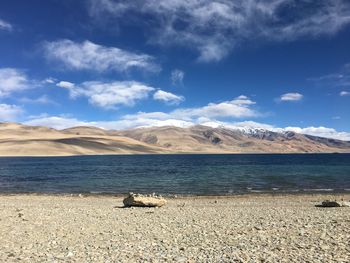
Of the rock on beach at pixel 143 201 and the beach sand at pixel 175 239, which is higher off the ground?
the rock on beach at pixel 143 201

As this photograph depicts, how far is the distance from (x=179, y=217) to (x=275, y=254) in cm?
998

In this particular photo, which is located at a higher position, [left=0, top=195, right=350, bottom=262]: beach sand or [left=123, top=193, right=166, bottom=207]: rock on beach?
[left=123, top=193, right=166, bottom=207]: rock on beach

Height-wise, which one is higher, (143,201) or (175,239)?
(143,201)

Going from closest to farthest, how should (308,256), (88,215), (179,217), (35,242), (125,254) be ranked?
1. (308,256)
2. (125,254)
3. (35,242)
4. (179,217)
5. (88,215)

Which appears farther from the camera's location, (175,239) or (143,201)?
(143,201)

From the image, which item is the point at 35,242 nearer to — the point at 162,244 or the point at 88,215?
the point at 162,244

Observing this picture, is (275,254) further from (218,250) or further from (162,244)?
(162,244)

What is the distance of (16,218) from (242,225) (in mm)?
12652

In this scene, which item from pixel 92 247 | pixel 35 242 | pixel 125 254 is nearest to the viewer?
pixel 125 254

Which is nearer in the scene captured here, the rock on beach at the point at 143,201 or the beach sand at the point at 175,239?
the beach sand at the point at 175,239

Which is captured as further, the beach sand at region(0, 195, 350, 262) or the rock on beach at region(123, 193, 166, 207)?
the rock on beach at region(123, 193, 166, 207)

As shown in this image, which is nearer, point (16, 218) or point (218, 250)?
point (218, 250)

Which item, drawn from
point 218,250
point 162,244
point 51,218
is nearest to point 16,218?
point 51,218

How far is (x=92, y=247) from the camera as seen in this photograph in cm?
1442
